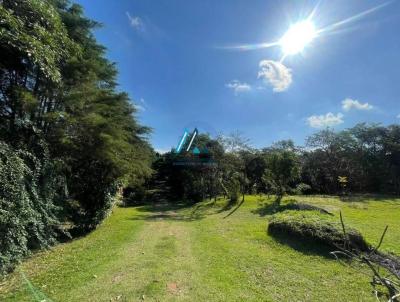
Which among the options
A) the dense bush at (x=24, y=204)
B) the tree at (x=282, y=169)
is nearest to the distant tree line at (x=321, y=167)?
the tree at (x=282, y=169)

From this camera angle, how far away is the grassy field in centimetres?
462

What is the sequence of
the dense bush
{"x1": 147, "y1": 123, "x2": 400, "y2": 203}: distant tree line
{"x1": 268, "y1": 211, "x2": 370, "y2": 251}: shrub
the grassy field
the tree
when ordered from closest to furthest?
the grassy field
the dense bush
{"x1": 268, "y1": 211, "x2": 370, "y2": 251}: shrub
the tree
{"x1": 147, "y1": 123, "x2": 400, "y2": 203}: distant tree line

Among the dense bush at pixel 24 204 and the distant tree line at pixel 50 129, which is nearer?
the distant tree line at pixel 50 129

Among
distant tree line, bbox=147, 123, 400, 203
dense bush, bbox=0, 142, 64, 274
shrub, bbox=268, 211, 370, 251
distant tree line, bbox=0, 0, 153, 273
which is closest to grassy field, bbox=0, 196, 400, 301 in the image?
shrub, bbox=268, 211, 370, 251

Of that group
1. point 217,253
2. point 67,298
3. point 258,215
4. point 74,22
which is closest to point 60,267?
point 67,298

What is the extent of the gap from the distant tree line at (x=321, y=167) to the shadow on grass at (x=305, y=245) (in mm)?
11919

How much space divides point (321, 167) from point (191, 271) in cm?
2509

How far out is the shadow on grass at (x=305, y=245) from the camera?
264 inches

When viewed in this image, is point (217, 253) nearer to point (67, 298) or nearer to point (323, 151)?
point (67, 298)

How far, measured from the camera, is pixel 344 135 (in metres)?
28.0

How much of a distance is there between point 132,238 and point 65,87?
540 centimetres

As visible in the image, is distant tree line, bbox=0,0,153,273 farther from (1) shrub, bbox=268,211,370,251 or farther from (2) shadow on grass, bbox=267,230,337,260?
(2) shadow on grass, bbox=267,230,337,260

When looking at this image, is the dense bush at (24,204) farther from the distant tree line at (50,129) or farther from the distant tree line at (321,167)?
the distant tree line at (321,167)

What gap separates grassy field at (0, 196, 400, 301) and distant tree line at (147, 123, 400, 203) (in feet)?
39.4
